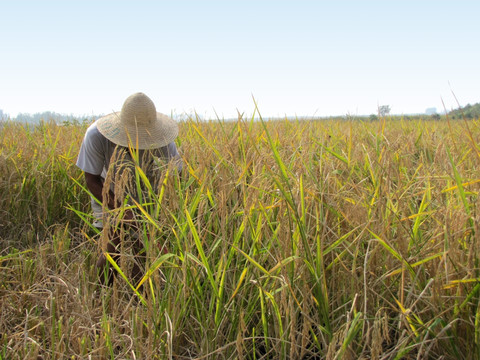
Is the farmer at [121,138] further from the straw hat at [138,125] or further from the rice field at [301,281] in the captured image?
the rice field at [301,281]

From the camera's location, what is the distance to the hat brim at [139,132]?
78.0 inches

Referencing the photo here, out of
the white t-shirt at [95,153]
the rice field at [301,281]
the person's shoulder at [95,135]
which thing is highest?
the person's shoulder at [95,135]

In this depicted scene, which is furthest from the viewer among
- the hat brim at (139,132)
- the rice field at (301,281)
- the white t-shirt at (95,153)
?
the white t-shirt at (95,153)

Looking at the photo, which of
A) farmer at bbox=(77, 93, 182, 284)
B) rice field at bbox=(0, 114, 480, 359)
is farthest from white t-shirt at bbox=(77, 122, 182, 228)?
rice field at bbox=(0, 114, 480, 359)

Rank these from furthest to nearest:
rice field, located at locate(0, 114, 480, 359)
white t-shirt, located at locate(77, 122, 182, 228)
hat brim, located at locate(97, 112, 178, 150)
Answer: white t-shirt, located at locate(77, 122, 182, 228) < hat brim, located at locate(97, 112, 178, 150) < rice field, located at locate(0, 114, 480, 359)

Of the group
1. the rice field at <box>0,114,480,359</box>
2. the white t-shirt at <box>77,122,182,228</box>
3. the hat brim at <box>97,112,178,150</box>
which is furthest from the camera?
the white t-shirt at <box>77,122,182,228</box>

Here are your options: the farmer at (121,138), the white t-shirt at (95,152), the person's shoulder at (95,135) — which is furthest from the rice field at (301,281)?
the person's shoulder at (95,135)

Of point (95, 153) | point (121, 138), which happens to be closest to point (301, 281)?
point (121, 138)

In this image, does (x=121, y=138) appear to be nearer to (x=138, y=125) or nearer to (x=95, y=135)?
(x=138, y=125)

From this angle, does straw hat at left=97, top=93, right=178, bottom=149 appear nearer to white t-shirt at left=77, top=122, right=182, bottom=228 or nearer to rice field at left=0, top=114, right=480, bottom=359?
white t-shirt at left=77, top=122, right=182, bottom=228

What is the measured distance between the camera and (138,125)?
207 cm

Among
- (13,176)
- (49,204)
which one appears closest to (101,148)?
(49,204)

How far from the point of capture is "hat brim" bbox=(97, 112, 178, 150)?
1982 millimetres

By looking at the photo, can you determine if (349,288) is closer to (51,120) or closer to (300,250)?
(300,250)
